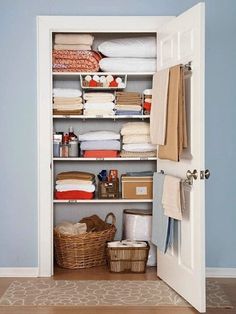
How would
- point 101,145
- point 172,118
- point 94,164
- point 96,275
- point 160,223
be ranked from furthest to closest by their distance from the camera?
point 94,164 → point 101,145 → point 96,275 → point 160,223 → point 172,118

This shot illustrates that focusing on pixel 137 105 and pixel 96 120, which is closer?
pixel 137 105

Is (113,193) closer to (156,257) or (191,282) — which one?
(156,257)

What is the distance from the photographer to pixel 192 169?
3.22 m

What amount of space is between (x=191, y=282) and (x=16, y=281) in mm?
1437

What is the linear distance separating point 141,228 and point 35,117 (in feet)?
4.26

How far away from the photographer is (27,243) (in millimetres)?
4047

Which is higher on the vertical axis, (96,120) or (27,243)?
(96,120)

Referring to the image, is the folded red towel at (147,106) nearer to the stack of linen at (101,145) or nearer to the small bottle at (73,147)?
the stack of linen at (101,145)

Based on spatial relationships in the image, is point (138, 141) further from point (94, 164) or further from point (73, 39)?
point (73, 39)

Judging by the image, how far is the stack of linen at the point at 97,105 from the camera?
4.18 meters

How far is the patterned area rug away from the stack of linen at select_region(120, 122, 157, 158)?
3.50ft

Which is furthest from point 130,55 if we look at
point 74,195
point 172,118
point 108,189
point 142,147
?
point 74,195

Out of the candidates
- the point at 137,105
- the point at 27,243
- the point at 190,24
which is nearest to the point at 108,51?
the point at 137,105

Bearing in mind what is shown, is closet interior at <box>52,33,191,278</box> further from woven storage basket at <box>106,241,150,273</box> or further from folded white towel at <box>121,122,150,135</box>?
woven storage basket at <box>106,241,150,273</box>
